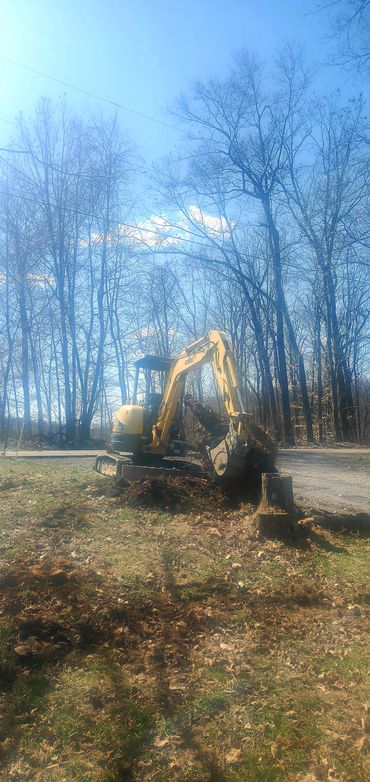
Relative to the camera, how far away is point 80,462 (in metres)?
17.5

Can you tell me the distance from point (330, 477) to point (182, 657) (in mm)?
9308

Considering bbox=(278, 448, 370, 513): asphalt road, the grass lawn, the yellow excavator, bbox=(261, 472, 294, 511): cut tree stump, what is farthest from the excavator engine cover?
bbox=(261, 472, 294, 511): cut tree stump

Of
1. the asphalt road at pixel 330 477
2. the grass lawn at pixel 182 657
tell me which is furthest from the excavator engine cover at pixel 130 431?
the grass lawn at pixel 182 657

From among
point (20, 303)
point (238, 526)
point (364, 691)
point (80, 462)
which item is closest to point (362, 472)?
point (238, 526)

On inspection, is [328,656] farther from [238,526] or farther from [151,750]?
[238,526]

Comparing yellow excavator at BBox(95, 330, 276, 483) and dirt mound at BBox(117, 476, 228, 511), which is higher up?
yellow excavator at BBox(95, 330, 276, 483)

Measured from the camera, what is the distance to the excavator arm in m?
9.34

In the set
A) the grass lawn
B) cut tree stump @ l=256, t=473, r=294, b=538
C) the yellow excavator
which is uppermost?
the yellow excavator

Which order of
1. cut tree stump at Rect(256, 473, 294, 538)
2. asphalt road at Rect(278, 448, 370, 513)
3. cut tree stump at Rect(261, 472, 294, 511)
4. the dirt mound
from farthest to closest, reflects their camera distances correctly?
1. asphalt road at Rect(278, 448, 370, 513)
2. the dirt mound
3. cut tree stump at Rect(261, 472, 294, 511)
4. cut tree stump at Rect(256, 473, 294, 538)

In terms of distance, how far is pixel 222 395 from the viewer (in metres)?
10.4

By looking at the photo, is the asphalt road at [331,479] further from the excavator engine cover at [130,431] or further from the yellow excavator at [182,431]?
the excavator engine cover at [130,431]

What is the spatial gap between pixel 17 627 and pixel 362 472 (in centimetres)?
1100

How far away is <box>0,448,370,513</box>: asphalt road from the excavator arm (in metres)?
1.44

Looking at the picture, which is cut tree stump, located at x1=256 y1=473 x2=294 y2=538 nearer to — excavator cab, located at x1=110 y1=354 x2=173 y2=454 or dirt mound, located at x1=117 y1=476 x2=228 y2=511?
dirt mound, located at x1=117 y1=476 x2=228 y2=511
